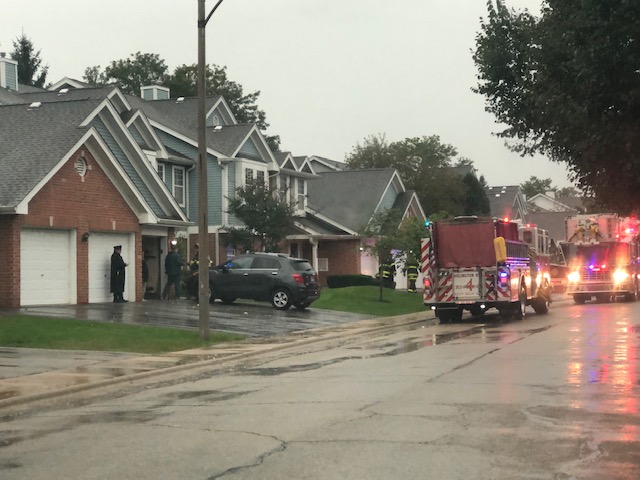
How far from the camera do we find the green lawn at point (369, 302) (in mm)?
31859

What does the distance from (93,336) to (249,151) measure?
24411mm

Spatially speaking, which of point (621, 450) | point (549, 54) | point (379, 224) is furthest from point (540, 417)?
point (379, 224)

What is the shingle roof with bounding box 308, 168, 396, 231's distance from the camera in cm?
5244

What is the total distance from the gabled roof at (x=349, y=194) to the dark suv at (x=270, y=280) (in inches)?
775

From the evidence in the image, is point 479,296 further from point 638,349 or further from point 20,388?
point 20,388

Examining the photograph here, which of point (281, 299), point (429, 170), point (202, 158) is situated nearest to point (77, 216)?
point (281, 299)

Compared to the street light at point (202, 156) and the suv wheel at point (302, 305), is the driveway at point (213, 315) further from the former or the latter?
the street light at point (202, 156)

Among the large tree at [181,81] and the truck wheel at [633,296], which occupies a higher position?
the large tree at [181,81]

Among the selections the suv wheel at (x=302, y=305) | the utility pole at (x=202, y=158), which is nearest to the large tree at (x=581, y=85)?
the utility pole at (x=202, y=158)

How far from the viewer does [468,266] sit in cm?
2727

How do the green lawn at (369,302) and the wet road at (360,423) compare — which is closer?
the wet road at (360,423)

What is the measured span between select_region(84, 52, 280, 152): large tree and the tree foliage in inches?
332

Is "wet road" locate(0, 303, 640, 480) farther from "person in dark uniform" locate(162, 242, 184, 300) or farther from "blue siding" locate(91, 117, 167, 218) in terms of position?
"blue siding" locate(91, 117, 167, 218)

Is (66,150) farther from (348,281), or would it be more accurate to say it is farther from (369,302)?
(348,281)
